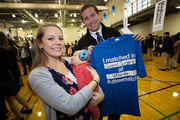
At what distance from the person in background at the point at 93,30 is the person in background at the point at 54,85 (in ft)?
2.22

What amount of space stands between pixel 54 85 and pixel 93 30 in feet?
3.82

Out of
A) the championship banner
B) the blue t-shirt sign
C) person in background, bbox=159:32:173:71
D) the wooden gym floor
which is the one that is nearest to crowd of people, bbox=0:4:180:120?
the blue t-shirt sign

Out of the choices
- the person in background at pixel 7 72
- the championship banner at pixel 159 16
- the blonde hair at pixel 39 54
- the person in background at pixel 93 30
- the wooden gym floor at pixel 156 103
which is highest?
the championship banner at pixel 159 16

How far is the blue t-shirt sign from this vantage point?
1377 mm

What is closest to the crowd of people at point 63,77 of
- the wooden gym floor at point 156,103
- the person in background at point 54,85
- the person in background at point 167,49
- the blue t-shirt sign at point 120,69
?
the person in background at point 54,85

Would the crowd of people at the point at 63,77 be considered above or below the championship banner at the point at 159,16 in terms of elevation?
below

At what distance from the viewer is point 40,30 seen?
911 mm

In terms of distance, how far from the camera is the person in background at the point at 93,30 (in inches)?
58.8

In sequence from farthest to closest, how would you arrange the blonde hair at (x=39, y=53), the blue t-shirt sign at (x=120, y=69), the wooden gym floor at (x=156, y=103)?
the wooden gym floor at (x=156, y=103), the blue t-shirt sign at (x=120, y=69), the blonde hair at (x=39, y=53)

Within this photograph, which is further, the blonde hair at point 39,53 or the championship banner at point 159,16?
the championship banner at point 159,16

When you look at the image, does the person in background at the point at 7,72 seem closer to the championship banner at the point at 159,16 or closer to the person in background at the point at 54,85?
the person in background at the point at 54,85

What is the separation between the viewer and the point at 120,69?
55.3 inches

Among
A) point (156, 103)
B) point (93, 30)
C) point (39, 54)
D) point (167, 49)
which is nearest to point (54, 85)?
point (39, 54)

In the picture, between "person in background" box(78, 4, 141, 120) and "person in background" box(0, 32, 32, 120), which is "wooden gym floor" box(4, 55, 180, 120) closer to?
"person in background" box(0, 32, 32, 120)
